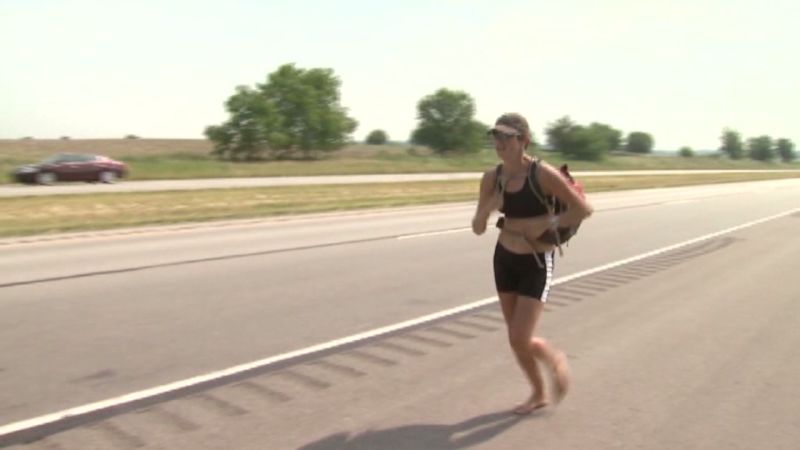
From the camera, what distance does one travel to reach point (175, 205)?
1966 centimetres

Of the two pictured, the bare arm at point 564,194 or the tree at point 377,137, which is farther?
the tree at point 377,137

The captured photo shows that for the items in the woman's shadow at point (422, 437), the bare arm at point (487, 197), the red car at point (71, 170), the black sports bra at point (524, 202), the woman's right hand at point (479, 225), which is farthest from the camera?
the red car at point (71, 170)

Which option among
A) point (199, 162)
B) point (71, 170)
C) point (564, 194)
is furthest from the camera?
point (199, 162)

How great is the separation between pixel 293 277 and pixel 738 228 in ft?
42.1

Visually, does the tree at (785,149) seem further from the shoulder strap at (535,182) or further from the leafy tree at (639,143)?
the shoulder strap at (535,182)

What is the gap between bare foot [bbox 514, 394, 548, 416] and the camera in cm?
424

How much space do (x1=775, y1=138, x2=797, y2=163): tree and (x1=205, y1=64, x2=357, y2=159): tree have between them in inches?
4870

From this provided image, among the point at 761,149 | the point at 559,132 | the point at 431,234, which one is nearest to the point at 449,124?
the point at 559,132

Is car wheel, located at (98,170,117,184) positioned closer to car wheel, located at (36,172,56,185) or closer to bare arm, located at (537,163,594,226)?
car wheel, located at (36,172,56,185)

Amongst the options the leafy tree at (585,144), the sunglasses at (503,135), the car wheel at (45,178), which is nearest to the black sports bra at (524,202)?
the sunglasses at (503,135)

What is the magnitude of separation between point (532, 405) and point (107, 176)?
30.6 meters

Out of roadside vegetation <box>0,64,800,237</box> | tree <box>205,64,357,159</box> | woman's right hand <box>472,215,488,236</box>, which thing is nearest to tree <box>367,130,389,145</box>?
roadside vegetation <box>0,64,800,237</box>

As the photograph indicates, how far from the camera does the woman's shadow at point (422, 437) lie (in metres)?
3.67

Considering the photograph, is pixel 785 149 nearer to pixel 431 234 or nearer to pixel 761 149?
pixel 761 149
